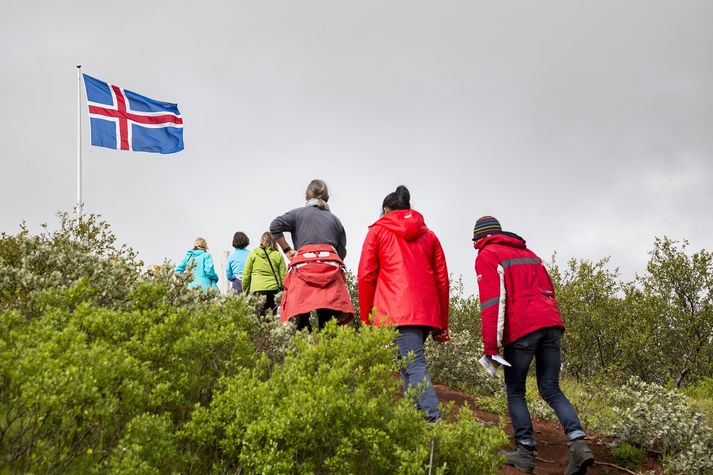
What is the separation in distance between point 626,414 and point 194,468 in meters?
5.18

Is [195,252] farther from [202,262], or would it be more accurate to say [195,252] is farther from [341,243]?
[341,243]

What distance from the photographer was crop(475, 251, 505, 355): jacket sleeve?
519cm

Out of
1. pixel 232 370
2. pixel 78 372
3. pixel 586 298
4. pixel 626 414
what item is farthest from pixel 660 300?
pixel 78 372

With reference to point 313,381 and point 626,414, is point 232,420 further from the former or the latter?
point 626,414

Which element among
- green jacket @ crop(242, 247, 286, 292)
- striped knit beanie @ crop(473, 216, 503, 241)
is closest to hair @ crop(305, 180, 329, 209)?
striped knit beanie @ crop(473, 216, 503, 241)

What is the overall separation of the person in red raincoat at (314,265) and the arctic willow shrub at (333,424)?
5.87ft

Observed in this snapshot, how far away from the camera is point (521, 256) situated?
5.39 metres

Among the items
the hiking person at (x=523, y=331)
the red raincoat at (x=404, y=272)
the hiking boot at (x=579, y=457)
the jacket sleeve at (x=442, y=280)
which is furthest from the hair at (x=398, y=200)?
the hiking boot at (x=579, y=457)

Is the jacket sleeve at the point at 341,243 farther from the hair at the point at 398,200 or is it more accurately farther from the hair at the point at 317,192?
the hair at the point at 398,200

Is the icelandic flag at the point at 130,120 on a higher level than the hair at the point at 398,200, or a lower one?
higher

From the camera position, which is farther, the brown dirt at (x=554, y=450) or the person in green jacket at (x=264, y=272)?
the person in green jacket at (x=264, y=272)

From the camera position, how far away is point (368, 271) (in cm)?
529

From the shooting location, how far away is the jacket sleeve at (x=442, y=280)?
533 cm

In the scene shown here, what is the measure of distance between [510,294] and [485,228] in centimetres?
70
